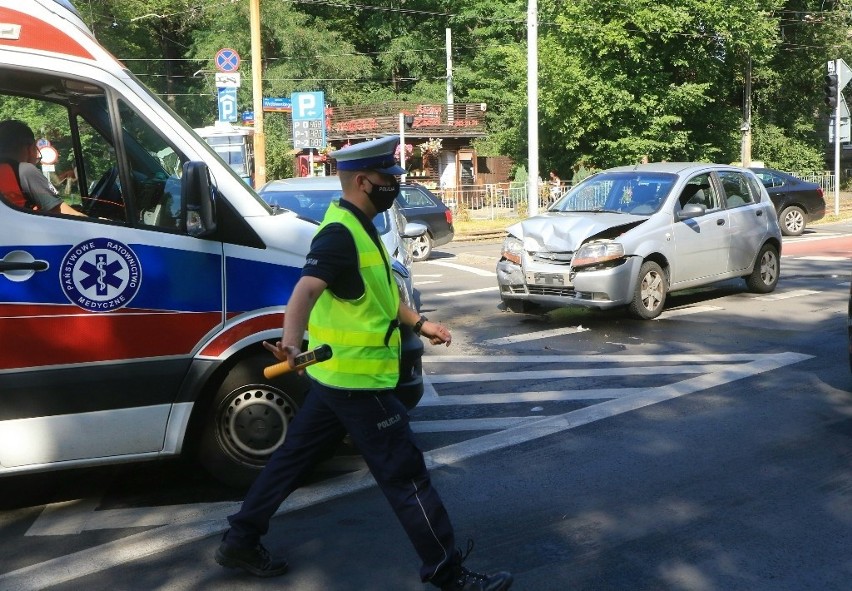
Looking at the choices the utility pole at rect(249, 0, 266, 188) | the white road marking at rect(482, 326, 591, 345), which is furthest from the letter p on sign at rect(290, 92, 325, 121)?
the white road marking at rect(482, 326, 591, 345)

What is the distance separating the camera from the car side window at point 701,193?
1210 centimetres

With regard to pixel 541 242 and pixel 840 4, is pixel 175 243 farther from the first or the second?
pixel 840 4

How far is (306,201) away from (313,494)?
505 centimetres

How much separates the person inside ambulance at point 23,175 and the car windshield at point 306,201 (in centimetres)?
479

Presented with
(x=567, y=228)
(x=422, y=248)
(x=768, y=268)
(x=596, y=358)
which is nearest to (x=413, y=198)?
(x=422, y=248)

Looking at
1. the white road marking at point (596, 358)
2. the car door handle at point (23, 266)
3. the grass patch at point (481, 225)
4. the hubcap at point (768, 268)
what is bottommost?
the white road marking at point (596, 358)

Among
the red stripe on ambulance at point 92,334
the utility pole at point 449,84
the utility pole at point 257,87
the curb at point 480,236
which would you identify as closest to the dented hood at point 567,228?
the red stripe on ambulance at point 92,334

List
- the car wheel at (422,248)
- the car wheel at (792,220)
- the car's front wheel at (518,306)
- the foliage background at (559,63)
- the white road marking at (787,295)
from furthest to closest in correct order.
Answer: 1. the foliage background at (559,63)
2. the car wheel at (792,220)
3. the car wheel at (422,248)
4. the white road marking at (787,295)
5. the car's front wheel at (518,306)

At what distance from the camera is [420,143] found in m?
51.4

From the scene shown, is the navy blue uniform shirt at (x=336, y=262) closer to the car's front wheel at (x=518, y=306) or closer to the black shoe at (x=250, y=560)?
the black shoe at (x=250, y=560)

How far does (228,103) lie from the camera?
29.1 m

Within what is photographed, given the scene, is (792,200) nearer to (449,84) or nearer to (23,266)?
(23,266)

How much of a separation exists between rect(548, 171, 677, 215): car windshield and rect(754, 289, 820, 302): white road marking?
6.91 ft

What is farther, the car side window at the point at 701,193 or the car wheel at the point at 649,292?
the car side window at the point at 701,193
